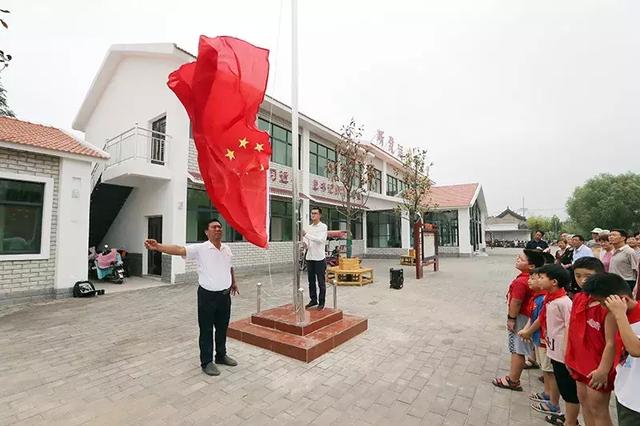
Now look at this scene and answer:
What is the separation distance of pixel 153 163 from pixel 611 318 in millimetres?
10538

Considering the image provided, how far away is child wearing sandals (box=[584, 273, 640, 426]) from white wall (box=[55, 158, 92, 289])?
9268mm

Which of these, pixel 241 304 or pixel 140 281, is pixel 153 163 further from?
pixel 241 304

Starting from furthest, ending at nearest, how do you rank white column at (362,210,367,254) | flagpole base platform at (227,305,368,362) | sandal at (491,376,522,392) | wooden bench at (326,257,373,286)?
white column at (362,210,367,254)
wooden bench at (326,257,373,286)
flagpole base platform at (227,305,368,362)
sandal at (491,376,522,392)

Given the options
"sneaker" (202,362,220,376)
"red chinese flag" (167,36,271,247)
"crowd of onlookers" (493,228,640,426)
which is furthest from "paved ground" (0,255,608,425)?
"red chinese flag" (167,36,271,247)

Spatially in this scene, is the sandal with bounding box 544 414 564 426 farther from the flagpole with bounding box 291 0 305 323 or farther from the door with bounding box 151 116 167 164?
the door with bounding box 151 116 167 164

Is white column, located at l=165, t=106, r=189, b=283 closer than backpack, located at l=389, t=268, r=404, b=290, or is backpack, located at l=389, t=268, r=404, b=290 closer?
backpack, located at l=389, t=268, r=404, b=290

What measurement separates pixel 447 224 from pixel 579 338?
2013 cm

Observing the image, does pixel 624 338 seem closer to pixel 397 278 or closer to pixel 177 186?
pixel 397 278

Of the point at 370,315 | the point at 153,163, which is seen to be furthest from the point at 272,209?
the point at 370,315

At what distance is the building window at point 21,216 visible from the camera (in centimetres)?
694

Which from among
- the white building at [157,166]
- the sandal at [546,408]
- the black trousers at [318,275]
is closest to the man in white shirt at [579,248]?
the sandal at [546,408]

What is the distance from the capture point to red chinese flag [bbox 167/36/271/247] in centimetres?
350

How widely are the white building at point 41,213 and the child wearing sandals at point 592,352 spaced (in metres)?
9.18

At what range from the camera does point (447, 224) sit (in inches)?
827
